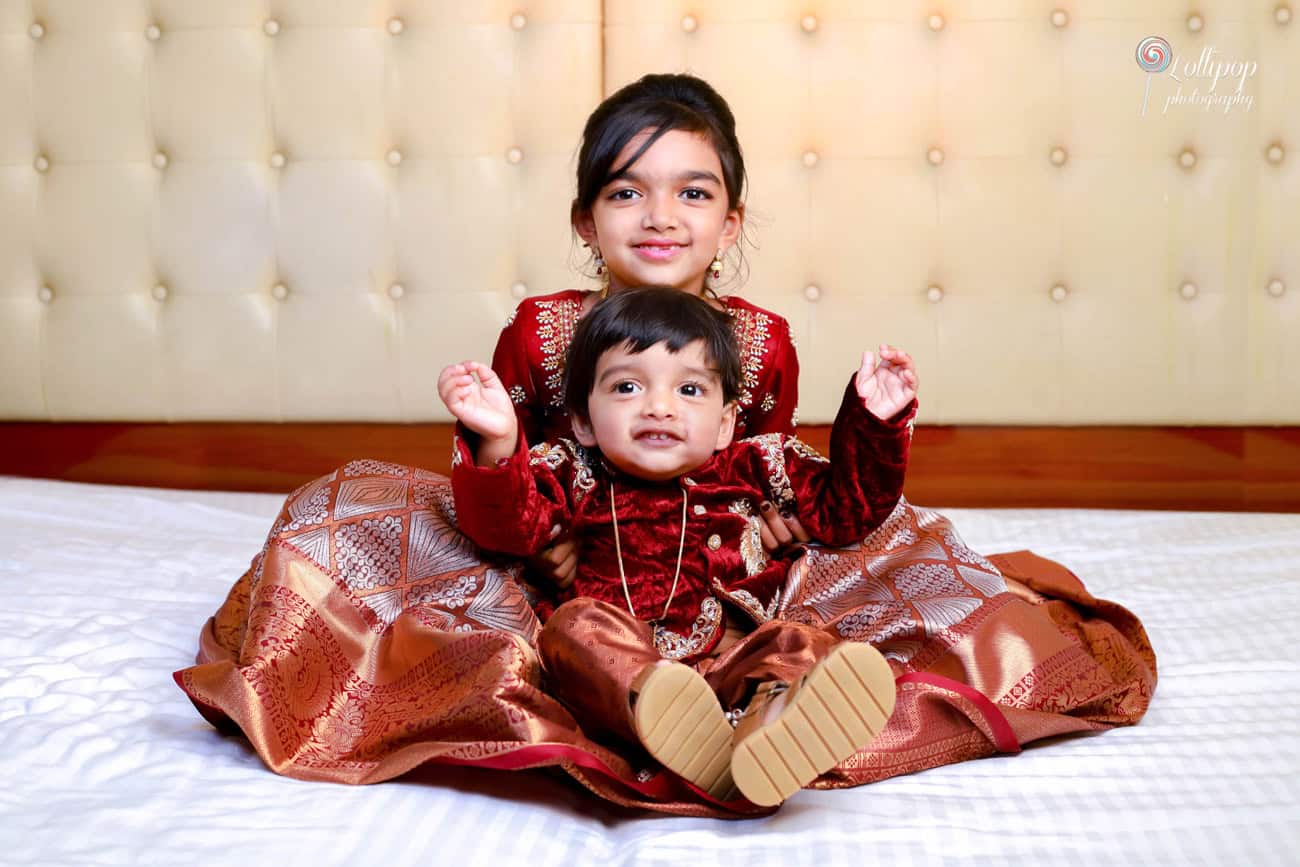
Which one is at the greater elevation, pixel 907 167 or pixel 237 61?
pixel 237 61

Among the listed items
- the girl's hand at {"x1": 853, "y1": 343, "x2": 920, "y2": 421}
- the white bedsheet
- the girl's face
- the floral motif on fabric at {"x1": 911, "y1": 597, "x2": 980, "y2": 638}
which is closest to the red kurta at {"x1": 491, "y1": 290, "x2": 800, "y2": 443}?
the girl's face

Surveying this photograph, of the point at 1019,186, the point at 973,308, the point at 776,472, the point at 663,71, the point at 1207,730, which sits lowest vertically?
the point at 1207,730

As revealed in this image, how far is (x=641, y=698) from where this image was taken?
3.22ft

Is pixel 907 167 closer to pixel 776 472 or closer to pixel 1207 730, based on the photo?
pixel 776 472

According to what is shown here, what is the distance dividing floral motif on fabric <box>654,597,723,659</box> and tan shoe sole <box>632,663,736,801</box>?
0.82ft

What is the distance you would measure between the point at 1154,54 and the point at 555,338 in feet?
4.18

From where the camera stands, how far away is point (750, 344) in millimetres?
1561

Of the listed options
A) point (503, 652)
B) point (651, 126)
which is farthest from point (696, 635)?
point (651, 126)

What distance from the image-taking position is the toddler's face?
1278 millimetres

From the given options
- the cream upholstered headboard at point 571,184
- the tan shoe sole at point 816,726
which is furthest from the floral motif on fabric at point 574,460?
the cream upholstered headboard at point 571,184

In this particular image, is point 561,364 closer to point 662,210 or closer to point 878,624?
point 662,210

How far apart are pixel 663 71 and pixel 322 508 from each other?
1127 mm

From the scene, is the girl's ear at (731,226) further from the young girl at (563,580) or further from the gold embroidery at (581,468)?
the gold embroidery at (581,468)

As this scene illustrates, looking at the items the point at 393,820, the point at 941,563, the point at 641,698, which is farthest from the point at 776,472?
the point at 393,820
